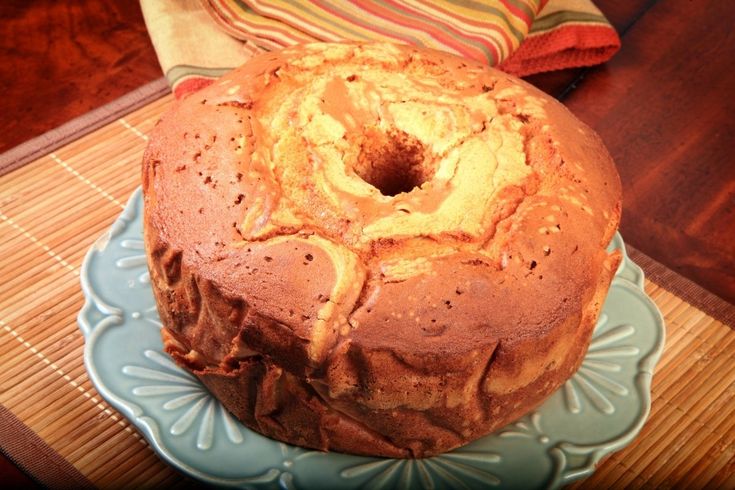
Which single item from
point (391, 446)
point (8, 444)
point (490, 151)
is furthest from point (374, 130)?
point (8, 444)

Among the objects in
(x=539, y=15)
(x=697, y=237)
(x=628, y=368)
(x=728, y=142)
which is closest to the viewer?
(x=628, y=368)

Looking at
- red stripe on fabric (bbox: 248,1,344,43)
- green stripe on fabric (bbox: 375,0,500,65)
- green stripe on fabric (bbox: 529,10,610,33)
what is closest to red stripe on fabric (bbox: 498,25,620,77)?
green stripe on fabric (bbox: 529,10,610,33)

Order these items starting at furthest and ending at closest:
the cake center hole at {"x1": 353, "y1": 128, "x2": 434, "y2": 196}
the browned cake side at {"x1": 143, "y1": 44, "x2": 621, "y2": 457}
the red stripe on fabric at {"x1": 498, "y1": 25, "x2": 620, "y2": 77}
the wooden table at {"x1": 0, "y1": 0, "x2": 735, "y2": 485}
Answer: the red stripe on fabric at {"x1": 498, "y1": 25, "x2": 620, "y2": 77}
the wooden table at {"x1": 0, "y1": 0, "x2": 735, "y2": 485}
the cake center hole at {"x1": 353, "y1": 128, "x2": 434, "y2": 196}
the browned cake side at {"x1": 143, "y1": 44, "x2": 621, "y2": 457}

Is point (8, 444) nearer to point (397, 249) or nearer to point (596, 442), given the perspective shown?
point (397, 249)

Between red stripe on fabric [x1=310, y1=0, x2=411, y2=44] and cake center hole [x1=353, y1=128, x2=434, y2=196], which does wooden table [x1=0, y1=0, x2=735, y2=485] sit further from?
cake center hole [x1=353, y1=128, x2=434, y2=196]

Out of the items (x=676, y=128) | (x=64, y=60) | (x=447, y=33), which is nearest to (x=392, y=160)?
(x=447, y=33)

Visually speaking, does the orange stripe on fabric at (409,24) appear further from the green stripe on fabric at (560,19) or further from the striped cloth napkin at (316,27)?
the green stripe on fabric at (560,19)

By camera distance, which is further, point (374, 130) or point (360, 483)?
point (374, 130)
